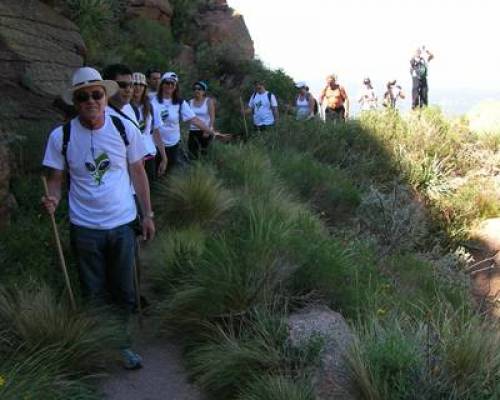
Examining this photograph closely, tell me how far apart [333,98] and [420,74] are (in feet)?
12.2

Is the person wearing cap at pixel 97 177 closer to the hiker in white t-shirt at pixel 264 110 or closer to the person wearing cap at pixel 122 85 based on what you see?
the person wearing cap at pixel 122 85

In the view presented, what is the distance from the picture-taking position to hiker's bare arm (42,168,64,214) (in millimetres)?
4738

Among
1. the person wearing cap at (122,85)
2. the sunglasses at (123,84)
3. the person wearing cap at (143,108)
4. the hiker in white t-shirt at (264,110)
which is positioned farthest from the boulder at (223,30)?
the sunglasses at (123,84)

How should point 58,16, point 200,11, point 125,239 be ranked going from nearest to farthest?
point 125,239 < point 58,16 < point 200,11

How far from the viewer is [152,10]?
66.9 feet

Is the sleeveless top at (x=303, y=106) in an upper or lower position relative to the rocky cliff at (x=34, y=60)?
lower

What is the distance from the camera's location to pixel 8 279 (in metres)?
5.56

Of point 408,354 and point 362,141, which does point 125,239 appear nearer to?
point 408,354

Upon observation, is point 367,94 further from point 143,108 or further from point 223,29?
point 143,108

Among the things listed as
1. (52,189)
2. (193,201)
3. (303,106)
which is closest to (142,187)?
(52,189)

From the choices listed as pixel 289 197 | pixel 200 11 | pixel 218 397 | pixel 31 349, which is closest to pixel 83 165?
pixel 31 349

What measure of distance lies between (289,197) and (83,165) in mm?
4987

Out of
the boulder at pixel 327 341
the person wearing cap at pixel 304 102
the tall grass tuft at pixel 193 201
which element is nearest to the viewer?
the boulder at pixel 327 341

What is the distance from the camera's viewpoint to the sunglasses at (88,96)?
465 cm
